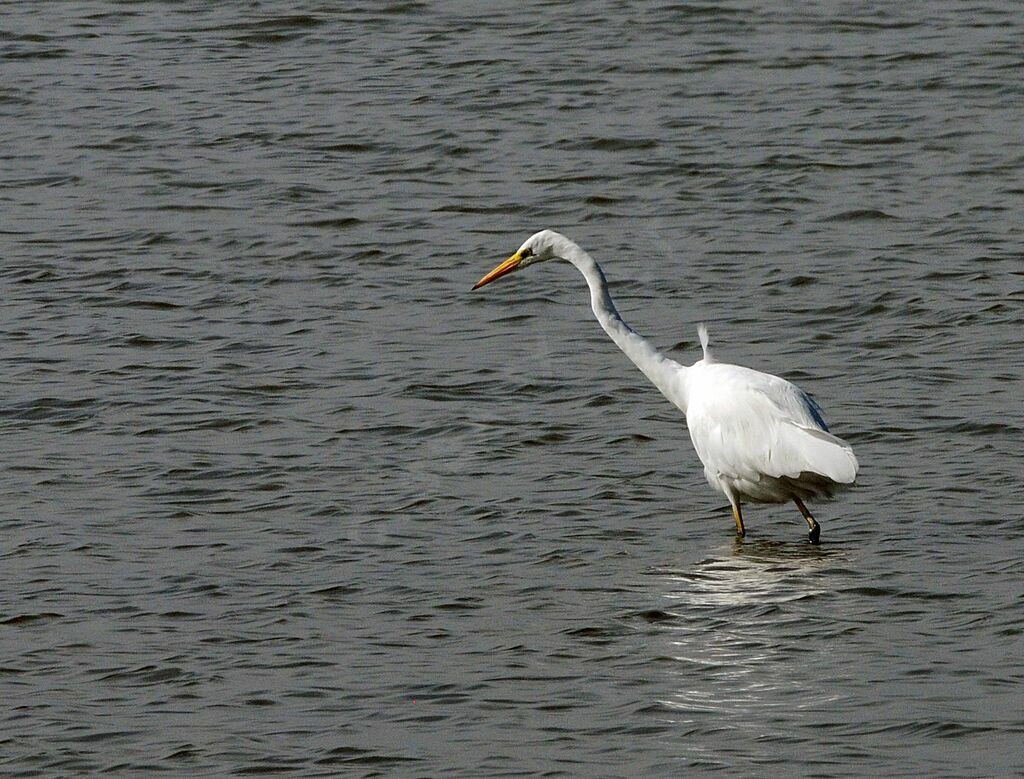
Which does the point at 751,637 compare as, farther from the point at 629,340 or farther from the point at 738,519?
the point at 629,340

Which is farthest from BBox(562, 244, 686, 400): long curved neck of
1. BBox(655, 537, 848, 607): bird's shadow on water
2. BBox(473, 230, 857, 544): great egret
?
BBox(655, 537, 848, 607): bird's shadow on water

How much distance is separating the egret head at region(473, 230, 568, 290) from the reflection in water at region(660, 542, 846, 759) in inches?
82.1

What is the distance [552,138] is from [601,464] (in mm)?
7544

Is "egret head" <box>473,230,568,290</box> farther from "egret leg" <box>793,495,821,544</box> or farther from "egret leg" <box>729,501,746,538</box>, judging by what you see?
"egret leg" <box>793,495,821,544</box>

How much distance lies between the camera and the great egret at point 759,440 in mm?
9484

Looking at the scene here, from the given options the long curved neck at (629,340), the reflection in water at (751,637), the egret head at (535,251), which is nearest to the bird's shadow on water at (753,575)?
the reflection in water at (751,637)

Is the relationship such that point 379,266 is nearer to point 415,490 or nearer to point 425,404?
point 425,404

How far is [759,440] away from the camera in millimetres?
9758

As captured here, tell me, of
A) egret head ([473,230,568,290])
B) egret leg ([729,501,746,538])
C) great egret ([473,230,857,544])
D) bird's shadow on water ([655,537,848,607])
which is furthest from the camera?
egret head ([473,230,568,290])

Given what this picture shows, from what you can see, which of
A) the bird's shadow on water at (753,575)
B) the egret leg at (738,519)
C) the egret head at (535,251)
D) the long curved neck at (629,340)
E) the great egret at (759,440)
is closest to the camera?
the bird's shadow on water at (753,575)

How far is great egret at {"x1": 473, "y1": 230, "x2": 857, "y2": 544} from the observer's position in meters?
9.48

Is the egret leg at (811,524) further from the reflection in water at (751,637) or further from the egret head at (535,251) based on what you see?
the egret head at (535,251)

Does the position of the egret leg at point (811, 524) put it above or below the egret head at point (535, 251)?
below

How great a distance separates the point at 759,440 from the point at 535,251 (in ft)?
6.05
